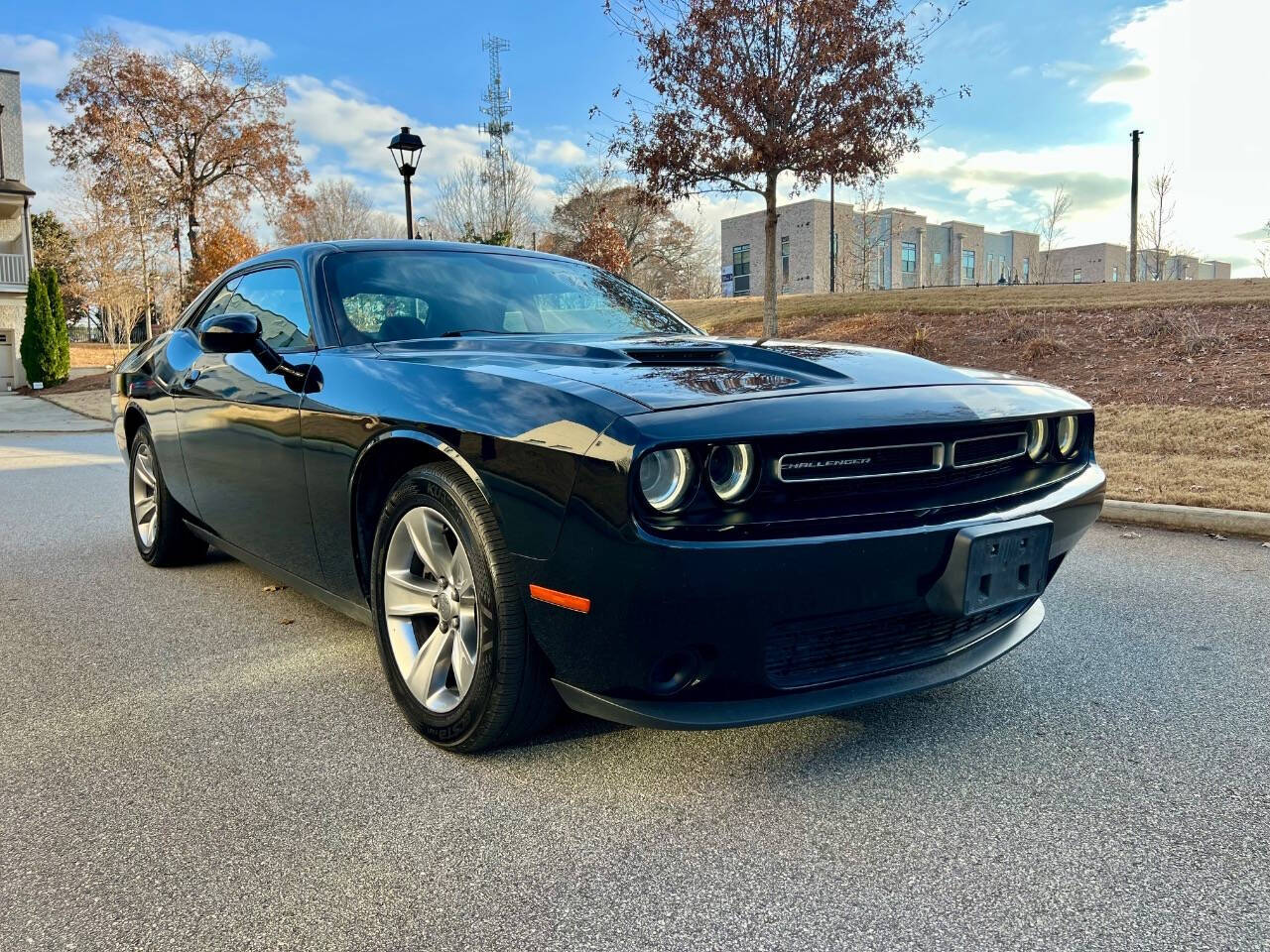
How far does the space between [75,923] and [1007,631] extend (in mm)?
2337

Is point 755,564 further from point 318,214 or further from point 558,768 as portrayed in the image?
point 318,214

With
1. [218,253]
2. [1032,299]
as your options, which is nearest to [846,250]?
[218,253]

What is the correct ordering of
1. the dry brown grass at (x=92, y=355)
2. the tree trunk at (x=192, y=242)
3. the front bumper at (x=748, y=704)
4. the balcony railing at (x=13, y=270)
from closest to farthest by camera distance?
the front bumper at (x=748, y=704) < the balcony railing at (x=13, y=270) < the tree trunk at (x=192, y=242) < the dry brown grass at (x=92, y=355)

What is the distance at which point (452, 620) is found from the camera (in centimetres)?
240

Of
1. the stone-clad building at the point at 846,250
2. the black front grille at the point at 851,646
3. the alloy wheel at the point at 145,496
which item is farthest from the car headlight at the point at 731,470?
the stone-clad building at the point at 846,250

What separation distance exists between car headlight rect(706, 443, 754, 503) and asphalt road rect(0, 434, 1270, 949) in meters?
0.76

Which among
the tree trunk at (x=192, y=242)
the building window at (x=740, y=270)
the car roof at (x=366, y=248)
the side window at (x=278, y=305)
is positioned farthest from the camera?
the building window at (x=740, y=270)

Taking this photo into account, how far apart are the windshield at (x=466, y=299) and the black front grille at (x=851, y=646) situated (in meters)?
1.54

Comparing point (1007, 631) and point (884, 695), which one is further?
point (1007, 631)

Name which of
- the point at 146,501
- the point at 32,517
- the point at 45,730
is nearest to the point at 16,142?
the point at 32,517

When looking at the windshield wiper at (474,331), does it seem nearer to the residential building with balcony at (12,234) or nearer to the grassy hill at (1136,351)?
the grassy hill at (1136,351)

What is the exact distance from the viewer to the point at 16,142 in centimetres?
2922

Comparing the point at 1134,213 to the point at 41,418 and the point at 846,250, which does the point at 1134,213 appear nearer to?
the point at 846,250

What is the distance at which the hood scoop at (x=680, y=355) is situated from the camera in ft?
8.05
